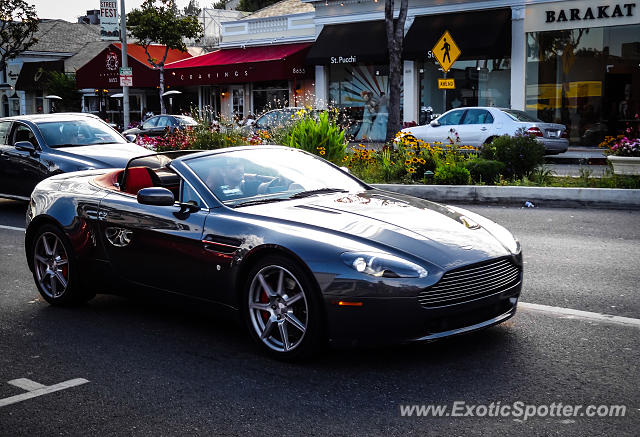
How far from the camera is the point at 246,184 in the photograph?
6.05 m

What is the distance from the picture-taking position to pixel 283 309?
198 inches

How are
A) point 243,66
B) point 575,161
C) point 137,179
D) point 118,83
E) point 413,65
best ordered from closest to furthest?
point 137,179, point 575,161, point 413,65, point 243,66, point 118,83

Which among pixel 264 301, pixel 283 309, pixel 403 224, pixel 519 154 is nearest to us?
pixel 283 309

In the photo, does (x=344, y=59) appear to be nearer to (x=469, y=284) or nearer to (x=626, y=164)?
(x=626, y=164)

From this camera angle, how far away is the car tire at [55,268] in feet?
21.7

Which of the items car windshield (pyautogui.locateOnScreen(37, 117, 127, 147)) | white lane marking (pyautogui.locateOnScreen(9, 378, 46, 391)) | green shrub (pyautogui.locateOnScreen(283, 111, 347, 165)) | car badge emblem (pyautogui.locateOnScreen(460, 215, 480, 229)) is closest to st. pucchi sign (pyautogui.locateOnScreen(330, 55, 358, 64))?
green shrub (pyautogui.locateOnScreen(283, 111, 347, 165))

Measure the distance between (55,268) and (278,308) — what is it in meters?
2.68

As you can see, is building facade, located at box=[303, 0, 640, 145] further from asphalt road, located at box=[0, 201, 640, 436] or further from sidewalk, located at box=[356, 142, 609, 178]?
asphalt road, located at box=[0, 201, 640, 436]

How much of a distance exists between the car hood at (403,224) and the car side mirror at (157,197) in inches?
23.2

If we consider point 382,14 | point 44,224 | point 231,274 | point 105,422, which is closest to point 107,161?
point 44,224

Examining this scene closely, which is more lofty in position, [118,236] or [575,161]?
[118,236]

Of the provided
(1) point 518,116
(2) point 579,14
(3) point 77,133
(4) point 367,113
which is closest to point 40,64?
(4) point 367,113

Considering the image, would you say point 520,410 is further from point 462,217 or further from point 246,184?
A: point 246,184

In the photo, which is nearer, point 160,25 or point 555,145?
point 555,145
